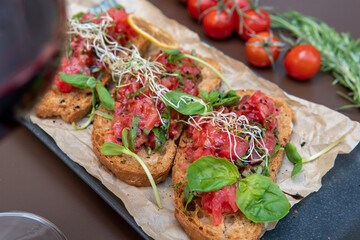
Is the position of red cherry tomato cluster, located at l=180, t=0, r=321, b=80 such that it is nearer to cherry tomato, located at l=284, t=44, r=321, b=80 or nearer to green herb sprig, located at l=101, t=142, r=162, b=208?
cherry tomato, located at l=284, t=44, r=321, b=80

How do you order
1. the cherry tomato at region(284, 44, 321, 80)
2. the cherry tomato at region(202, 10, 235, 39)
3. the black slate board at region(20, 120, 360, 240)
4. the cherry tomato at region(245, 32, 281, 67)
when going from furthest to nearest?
the cherry tomato at region(202, 10, 235, 39) < the cherry tomato at region(245, 32, 281, 67) < the cherry tomato at region(284, 44, 321, 80) < the black slate board at region(20, 120, 360, 240)

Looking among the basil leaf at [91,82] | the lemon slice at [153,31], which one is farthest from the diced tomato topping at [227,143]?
the lemon slice at [153,31]

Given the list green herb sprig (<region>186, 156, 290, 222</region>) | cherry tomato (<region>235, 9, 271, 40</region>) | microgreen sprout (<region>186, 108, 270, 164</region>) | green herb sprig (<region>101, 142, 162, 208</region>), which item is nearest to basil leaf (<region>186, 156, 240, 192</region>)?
green herb sprig (<region>186, 156, 290, 222</region>)

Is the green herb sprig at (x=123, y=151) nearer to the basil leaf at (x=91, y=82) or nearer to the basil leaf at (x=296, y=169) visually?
the basil leaf at (x=91, y=82)

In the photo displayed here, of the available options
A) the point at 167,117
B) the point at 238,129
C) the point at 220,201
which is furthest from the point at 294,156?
the point at 167,117

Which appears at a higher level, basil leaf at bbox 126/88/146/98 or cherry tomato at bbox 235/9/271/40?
cherry tomato at bbox 235/9/271/40

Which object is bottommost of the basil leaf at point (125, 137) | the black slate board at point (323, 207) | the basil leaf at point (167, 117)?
the black slate board at point (323, 207)

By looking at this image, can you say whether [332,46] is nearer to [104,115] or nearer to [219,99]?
[219,99]
